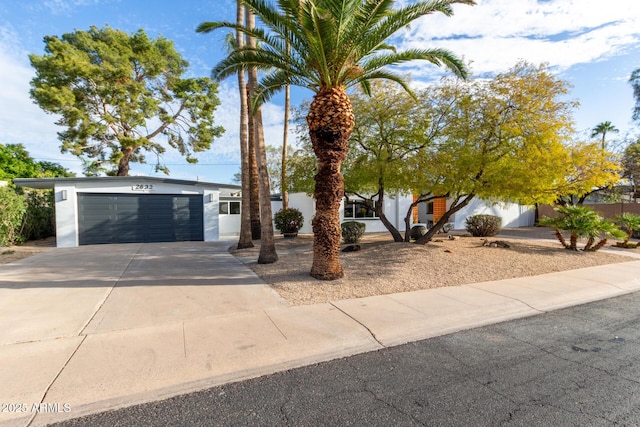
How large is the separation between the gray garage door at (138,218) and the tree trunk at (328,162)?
11097 mm

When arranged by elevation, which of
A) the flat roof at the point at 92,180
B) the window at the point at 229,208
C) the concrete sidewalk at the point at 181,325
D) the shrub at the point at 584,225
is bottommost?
the concrete sidewalk at the point at 181,325

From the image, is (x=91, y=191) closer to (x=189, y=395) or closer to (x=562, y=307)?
(x=189, y=395)

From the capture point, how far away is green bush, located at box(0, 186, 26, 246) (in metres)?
12.0

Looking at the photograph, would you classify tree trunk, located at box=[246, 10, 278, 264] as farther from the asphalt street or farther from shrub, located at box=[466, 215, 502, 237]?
shrub, located at box=[466, 215, 502, 237]

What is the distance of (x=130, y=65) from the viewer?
19938 mm

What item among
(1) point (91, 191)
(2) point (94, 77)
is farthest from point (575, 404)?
(2) point (94, 77)

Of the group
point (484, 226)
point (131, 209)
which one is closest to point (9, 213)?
point (131, 209)

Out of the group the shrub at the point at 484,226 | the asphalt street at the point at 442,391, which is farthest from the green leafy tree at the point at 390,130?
the shrub at the point at 484,226

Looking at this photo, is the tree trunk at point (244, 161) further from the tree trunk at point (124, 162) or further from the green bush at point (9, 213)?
the tree trunk at point (124, 162)

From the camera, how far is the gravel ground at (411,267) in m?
6.35

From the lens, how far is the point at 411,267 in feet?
26.3

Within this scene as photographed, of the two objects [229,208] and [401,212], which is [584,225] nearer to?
[401,212]

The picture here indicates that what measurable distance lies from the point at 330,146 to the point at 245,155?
21.4 feet

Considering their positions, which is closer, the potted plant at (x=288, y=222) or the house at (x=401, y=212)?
the potted plant at (x=288, y=222)
